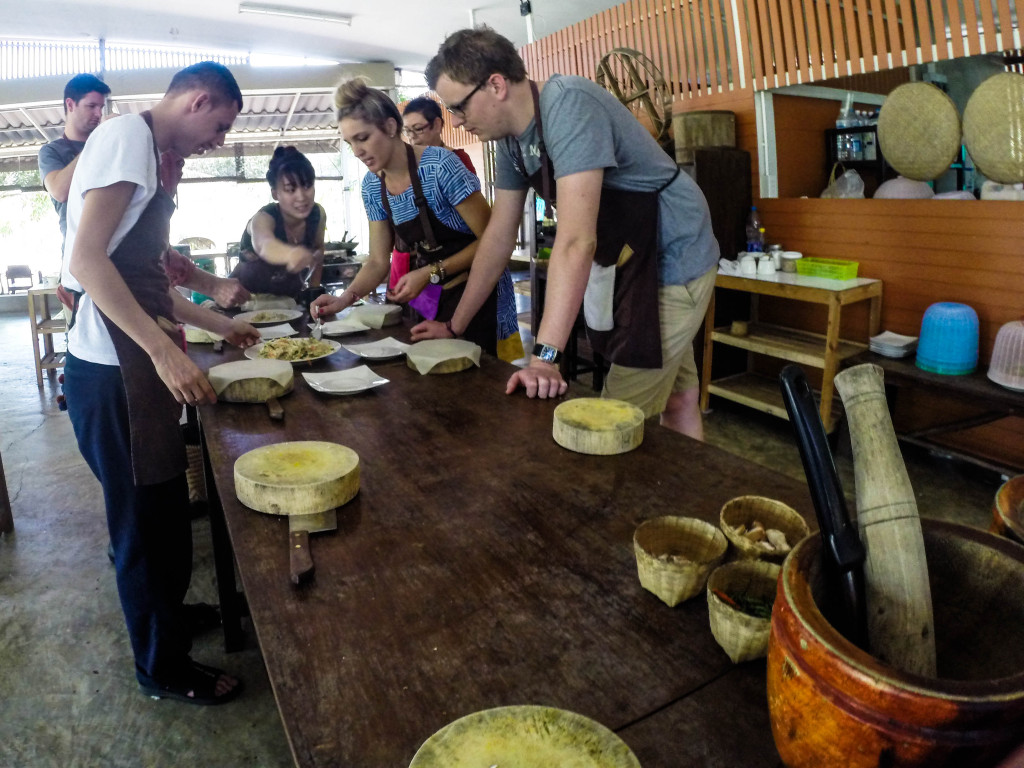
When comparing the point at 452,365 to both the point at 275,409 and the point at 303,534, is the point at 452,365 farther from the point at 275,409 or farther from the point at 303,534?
the point at 303,534

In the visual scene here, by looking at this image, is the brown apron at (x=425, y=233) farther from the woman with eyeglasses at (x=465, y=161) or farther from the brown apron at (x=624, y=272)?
the brown apron at (x=624, y=272)

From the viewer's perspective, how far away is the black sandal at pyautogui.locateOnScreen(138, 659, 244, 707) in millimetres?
1914

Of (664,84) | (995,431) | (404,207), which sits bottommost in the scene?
(995,431)

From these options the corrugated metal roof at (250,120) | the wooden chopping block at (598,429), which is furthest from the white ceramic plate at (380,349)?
the corrugated metal roof at (250,120)

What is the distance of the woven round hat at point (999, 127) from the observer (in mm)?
2861

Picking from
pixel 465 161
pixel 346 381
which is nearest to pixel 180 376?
pixel 346 381

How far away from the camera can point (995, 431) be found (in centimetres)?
342

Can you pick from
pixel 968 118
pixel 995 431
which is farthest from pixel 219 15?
pixel 995 431

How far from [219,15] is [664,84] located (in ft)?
21.2

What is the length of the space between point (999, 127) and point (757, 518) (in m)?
2.86

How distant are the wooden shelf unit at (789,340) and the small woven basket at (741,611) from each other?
2885 millimetres

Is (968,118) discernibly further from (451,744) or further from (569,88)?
(451,744)

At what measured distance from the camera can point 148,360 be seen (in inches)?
62.6

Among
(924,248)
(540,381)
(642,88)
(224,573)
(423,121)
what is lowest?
(224,573)
